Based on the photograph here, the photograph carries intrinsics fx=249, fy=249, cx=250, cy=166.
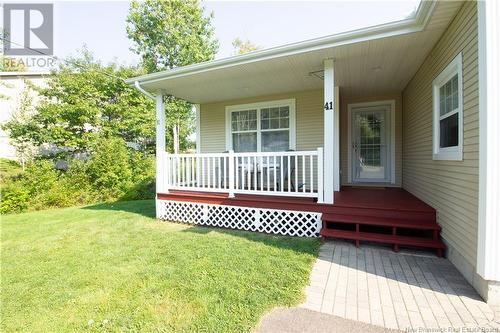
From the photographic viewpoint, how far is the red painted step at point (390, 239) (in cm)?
329

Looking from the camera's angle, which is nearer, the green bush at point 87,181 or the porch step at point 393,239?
the porch step at point 393,239

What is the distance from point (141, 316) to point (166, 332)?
0.36 meters

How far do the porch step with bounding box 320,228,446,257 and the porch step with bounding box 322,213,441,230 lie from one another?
0.16 meters

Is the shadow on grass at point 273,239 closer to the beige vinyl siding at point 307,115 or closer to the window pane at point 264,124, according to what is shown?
the beige vinyl siding at point 307,115

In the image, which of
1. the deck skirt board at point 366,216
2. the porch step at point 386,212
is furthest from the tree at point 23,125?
the porch step at point 386,212

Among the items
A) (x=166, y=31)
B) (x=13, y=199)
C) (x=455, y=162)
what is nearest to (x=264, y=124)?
(x=455, y=162)

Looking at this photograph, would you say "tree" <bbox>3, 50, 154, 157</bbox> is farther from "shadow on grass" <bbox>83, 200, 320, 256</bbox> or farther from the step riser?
the step riser

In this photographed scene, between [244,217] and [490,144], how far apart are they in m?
3.66

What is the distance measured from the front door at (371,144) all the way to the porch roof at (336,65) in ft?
1.85

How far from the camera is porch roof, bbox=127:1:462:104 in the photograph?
127 inches

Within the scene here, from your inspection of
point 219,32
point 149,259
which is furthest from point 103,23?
point 149,259

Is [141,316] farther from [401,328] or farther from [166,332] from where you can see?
[401,328]

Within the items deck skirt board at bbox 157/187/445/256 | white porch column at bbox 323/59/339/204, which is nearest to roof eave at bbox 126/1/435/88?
white porch column at bbox 323/59/339/204

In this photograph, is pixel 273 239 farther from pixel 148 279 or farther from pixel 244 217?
pixel 148 279
